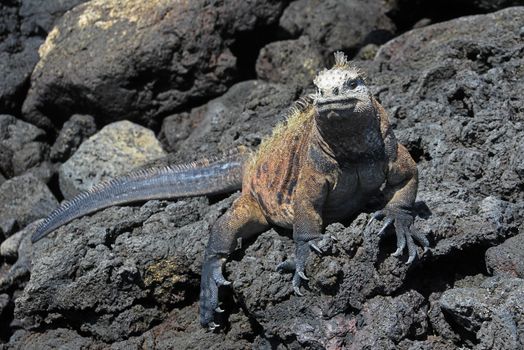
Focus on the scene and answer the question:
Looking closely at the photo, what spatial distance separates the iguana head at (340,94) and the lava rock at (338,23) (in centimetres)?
383

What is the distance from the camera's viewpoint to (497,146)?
4469 millimetres

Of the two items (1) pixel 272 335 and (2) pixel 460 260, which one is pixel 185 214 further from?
(2) pixel 460 260

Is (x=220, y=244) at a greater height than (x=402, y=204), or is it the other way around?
(x=402, y=204)

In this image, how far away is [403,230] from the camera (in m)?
3.89

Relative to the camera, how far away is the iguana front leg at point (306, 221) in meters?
3.95

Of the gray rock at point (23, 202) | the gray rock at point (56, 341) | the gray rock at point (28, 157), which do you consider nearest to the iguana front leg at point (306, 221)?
the gray rock at point (56, 341)

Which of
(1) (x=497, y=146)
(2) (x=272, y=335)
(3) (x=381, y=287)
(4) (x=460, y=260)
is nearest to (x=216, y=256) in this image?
(2) (x=272, y=335)

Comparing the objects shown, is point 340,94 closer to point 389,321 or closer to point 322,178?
point 322,178

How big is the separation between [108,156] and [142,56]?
0.99 metres

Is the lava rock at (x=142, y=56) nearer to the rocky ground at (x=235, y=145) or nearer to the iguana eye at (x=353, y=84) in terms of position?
the rocky ground at (x=235, y=145)

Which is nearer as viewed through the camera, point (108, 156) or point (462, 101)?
point (462, 101)

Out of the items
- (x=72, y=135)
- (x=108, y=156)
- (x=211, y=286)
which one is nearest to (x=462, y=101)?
(x=211, y=286)

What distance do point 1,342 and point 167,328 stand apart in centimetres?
133

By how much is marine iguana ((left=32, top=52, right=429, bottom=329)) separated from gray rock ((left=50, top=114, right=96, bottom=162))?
118 inches
